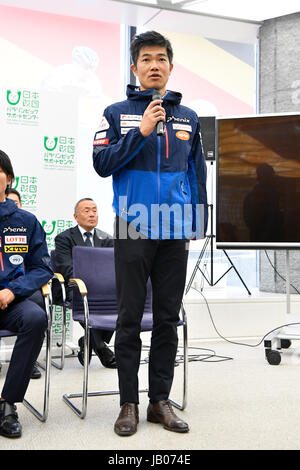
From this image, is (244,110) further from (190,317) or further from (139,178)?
(139,178)

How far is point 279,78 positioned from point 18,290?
4348mm

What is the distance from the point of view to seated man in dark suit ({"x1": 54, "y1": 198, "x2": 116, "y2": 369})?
365cm

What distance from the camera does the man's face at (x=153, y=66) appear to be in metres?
2.25

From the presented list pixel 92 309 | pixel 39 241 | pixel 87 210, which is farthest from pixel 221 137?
pixel 39 241

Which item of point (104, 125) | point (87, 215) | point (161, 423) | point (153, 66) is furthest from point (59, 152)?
point (161, 423)

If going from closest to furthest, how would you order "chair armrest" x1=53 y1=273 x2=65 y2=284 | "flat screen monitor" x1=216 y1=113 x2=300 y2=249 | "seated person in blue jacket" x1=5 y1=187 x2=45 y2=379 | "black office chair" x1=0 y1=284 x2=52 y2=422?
1. "black office chair" x1=0 y1=284 x2=52 y2=422
2. "seated person in blue jacket" x1=5 y1=187 x2=45 y2=379
3. "chair armrest" x1=53 y1=273 x2=65 y2=284
4. "flat screen monitor" x1=216 y1=113 x2=300 y2=249

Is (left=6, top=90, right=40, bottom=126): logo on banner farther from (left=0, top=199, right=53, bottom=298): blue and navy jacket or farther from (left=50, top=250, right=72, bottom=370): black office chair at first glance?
(left=0, top=199, right=53, bottom=298): blue and navy jacket

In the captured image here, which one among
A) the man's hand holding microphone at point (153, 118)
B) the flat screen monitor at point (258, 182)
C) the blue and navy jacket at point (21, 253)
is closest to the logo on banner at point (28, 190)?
the flat screen monitor at point (258, 182)

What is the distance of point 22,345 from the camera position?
2.26 meters

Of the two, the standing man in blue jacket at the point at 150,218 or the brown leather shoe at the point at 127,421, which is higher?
the standing man in blue jacket at the point at 150,218

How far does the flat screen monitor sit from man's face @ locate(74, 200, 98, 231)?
37.2 inches

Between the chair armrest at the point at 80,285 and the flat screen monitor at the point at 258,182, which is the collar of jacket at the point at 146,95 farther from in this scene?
the flat screen monitor at the point at 258,182

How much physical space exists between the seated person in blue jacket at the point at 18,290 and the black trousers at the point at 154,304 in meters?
0.36

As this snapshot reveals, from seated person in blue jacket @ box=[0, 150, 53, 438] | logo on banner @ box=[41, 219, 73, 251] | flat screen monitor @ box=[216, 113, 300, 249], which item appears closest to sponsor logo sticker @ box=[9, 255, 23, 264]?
seated person in blue jacket @ box=[0, 150, 53, 438]
